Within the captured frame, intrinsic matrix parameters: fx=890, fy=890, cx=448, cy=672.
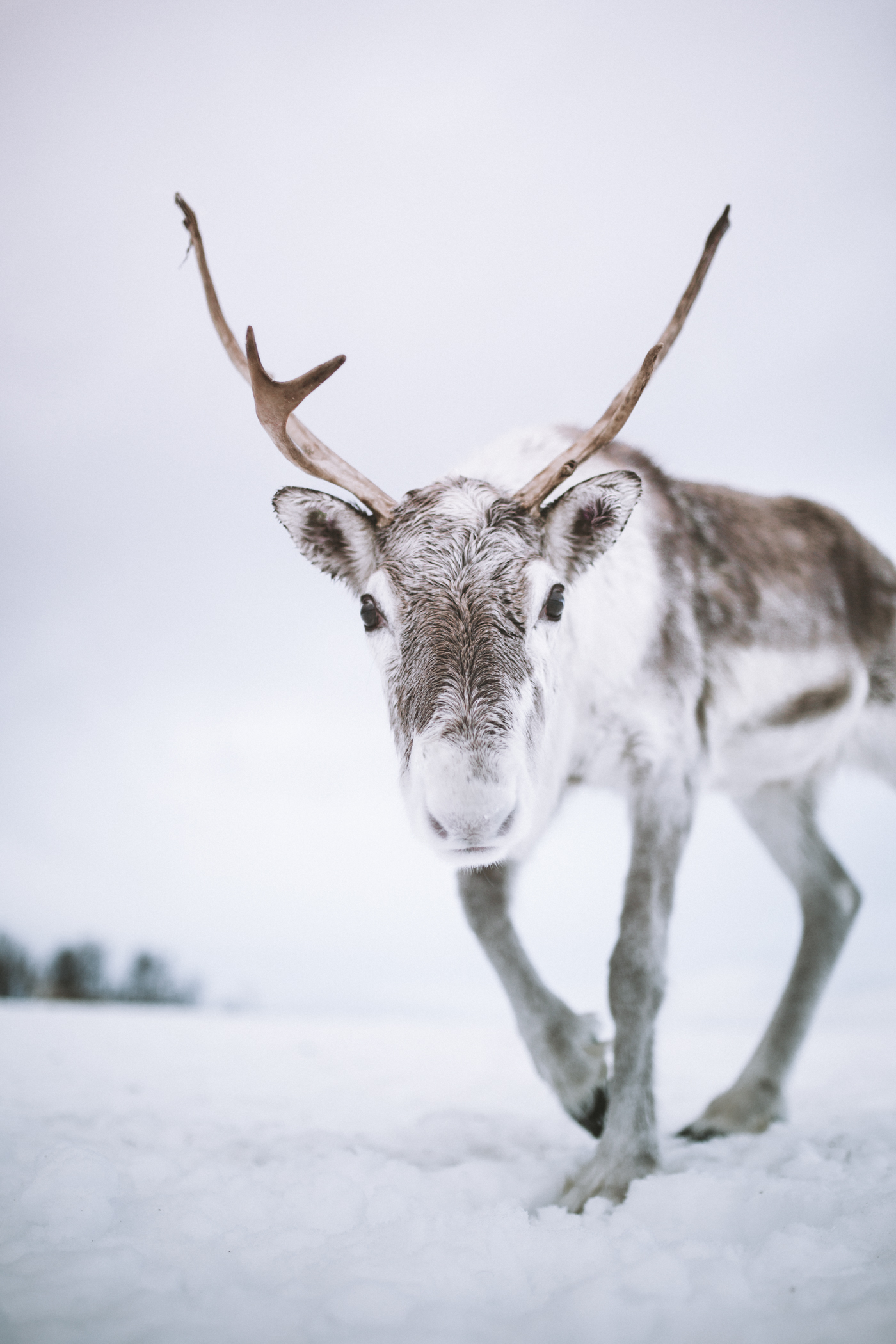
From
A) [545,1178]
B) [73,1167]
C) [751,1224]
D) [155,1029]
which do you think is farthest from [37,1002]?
[751,1224]

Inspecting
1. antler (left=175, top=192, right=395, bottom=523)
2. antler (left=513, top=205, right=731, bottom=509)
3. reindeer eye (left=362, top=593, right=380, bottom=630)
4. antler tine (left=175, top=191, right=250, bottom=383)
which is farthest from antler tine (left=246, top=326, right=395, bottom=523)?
antler tine (left=175, top=191, right=250, bottom=383)

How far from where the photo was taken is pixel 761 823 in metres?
5.69

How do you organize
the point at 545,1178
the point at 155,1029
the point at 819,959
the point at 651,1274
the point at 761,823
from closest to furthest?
the point at 651,1274 → the point at 545,1178 → the point at 819,959 → the point at 761,823 → the point at 155,1029

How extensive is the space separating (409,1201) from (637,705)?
208 cm

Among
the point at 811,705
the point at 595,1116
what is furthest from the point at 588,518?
the point at 595,1116

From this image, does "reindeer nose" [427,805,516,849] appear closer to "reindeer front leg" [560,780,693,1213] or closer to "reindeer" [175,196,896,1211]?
"reindeer" [175,196,896,1211]

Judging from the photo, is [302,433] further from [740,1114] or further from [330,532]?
[740,1114]

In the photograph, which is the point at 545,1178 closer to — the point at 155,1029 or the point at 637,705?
the point at 637,705

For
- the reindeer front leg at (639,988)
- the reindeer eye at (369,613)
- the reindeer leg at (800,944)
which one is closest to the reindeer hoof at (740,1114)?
the reindeer leg at (800,944)

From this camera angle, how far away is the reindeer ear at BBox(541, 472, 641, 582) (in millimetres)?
3361

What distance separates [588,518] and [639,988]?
1.82 metres

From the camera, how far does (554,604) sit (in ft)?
10.5

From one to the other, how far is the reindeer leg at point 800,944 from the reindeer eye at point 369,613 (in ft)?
9.90

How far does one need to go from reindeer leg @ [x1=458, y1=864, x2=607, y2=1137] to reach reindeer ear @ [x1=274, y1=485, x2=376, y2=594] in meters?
1.52
